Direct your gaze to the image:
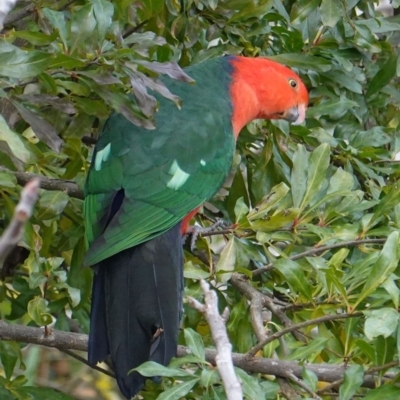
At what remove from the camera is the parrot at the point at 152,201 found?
2.23m

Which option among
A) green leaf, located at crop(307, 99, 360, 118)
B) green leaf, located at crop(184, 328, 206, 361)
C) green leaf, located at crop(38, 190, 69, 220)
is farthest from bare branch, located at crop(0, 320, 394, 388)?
green leaf, located at crop(307, 99, 360, 118)

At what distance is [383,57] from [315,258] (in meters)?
1.12

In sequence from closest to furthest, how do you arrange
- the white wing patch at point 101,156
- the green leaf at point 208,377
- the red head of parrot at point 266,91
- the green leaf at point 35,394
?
the green leaf at point 208,377, the green leaf at point 35,394, the white wing patch at point 101,156, the red head of parrot at point 266,91

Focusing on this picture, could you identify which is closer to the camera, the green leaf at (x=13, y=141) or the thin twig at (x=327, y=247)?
the green leaf at (x=13, y=141)

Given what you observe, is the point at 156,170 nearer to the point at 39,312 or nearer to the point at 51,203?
the point at 51,203

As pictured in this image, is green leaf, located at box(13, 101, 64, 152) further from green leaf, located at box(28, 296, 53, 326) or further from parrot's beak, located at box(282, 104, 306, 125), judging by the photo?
parrot's beak, located at box(282, 104, 306, 125)

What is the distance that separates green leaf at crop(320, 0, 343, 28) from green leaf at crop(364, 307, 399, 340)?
1100mm

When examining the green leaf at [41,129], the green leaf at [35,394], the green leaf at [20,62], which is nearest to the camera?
the green leaf at [20,62]

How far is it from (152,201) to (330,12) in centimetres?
83

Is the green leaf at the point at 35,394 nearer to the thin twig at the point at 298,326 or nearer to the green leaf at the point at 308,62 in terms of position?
the thin twig at the point at 298,326

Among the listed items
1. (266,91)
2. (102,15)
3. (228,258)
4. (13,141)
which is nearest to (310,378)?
(228,258)

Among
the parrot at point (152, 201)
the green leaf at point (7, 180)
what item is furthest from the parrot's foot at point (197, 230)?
the green leaf at point (7, 180)

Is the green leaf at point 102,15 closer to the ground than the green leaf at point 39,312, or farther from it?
farther from it

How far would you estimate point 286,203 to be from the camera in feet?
8.07
